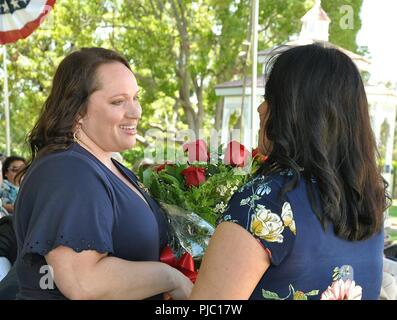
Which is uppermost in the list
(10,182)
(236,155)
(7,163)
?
(236,155)

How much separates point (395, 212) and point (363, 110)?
14666 millimetres

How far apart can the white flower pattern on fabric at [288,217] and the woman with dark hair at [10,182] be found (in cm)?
547

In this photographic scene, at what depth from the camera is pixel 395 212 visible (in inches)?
580

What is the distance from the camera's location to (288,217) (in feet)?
3.51

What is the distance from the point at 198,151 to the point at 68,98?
0.56 meters

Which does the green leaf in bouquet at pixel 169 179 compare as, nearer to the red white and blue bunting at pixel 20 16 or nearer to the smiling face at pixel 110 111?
the smiling face at pixel 110 111

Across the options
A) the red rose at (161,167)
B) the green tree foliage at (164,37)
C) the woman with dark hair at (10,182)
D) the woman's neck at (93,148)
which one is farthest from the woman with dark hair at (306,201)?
the green tree foliage at (164,37)

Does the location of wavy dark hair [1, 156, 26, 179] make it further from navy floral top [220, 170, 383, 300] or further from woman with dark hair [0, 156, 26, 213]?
navy floral top [220, 170, 383, 300]

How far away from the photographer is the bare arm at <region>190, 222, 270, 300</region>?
1044 mm

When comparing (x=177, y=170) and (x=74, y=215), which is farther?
(x=177, y=170)

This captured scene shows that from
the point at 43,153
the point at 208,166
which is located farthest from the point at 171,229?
the point at 43,153

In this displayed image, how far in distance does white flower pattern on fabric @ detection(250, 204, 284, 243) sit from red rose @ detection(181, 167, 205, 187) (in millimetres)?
666

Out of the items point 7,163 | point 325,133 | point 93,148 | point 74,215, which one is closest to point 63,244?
point 74,215

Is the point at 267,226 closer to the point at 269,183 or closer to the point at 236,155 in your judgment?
the point at 269,183
